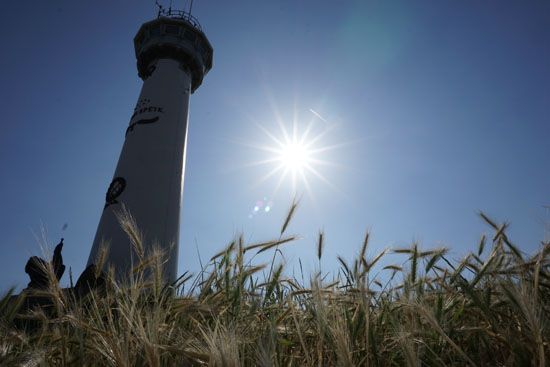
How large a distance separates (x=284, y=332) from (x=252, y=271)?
80 cm

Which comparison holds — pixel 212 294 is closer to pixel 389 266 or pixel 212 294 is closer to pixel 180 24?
pixel 389 266

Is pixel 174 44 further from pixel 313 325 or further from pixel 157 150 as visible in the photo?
pixel 313 325

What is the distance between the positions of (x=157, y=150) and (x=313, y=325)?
11.9m

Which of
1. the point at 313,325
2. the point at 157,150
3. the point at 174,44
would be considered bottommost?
the point at 313,325

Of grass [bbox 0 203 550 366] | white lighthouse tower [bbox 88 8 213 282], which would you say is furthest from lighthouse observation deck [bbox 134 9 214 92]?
grass [bbox 0 203 550 366]

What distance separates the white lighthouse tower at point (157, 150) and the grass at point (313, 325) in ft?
18.0

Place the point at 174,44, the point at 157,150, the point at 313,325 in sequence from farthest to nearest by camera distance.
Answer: the point at 174,44 → the point at 157,150 → the point at 313,325

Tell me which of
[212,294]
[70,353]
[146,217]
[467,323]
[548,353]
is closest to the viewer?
[548,353]

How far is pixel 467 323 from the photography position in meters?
2.08

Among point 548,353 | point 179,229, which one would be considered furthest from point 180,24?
point 548,353

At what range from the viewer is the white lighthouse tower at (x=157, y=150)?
1083 cm

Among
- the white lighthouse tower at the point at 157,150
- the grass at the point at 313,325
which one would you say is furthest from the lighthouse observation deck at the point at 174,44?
the grass at the point at 313,325

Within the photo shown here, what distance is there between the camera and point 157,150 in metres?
12.9

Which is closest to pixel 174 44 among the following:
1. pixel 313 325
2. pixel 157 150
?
pixel 157 150
